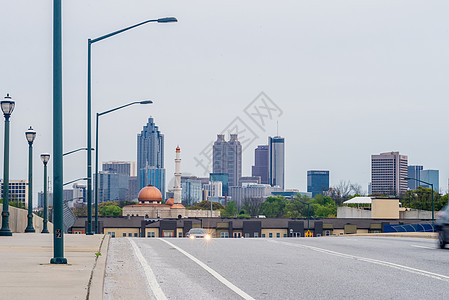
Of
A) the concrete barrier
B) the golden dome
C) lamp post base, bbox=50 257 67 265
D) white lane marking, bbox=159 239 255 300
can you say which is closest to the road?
white lane marking, bbox=159 239 255 300

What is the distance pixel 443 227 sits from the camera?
21203mm

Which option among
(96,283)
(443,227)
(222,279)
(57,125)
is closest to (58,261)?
(57,125)

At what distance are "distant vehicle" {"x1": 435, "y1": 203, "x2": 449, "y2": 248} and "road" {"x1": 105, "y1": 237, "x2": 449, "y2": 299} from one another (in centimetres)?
104

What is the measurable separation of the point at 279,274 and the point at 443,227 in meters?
9.00

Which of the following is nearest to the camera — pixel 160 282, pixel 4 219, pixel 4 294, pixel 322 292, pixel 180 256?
pixel 4 294

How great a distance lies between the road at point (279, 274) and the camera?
1128 centimetres

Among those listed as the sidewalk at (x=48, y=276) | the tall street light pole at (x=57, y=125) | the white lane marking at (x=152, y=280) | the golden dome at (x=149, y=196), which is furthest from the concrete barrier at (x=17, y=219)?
the golden dome at (x=149, y=196)

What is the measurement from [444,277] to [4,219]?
71.4ft

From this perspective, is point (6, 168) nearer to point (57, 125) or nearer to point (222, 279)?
point (57, 125)

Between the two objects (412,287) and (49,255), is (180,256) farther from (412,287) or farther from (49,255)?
(412,287)

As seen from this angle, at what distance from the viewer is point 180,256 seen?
1853 centimetres

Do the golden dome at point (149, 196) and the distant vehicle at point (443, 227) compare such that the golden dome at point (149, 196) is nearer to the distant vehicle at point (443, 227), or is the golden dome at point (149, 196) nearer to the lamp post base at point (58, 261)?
the distant vehicle at point (443, 227)

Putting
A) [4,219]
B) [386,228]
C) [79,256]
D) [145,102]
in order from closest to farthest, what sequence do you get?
[79,256]
[4,219]
[145,102]
[386,228]

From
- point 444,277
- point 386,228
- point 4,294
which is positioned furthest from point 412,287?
point 386,228
